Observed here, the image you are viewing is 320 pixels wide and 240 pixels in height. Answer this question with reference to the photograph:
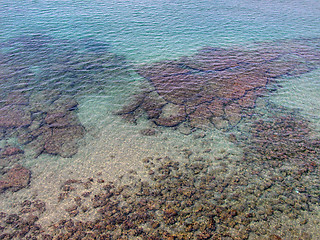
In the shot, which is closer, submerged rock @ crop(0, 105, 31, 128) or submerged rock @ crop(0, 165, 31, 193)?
submerged rock @ crop(0, 165, 31, 193)

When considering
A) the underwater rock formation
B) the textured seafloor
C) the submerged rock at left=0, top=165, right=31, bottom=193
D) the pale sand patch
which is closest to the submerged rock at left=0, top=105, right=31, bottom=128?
the textured seafloor

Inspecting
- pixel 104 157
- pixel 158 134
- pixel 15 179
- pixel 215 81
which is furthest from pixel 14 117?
pixel 215 81

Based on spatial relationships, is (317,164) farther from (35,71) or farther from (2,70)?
(2,70)

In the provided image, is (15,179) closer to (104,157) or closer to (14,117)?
(104,157)

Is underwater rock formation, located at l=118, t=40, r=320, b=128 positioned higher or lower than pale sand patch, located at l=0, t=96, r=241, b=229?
higher

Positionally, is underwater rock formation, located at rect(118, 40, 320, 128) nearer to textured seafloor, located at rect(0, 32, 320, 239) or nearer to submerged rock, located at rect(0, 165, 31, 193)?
textured seafloor, located at rect(0, 32, 320, 239)

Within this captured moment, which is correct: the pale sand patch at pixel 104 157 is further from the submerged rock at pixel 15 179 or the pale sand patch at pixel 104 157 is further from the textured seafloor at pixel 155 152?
the submerged rock at pixel 15 179
